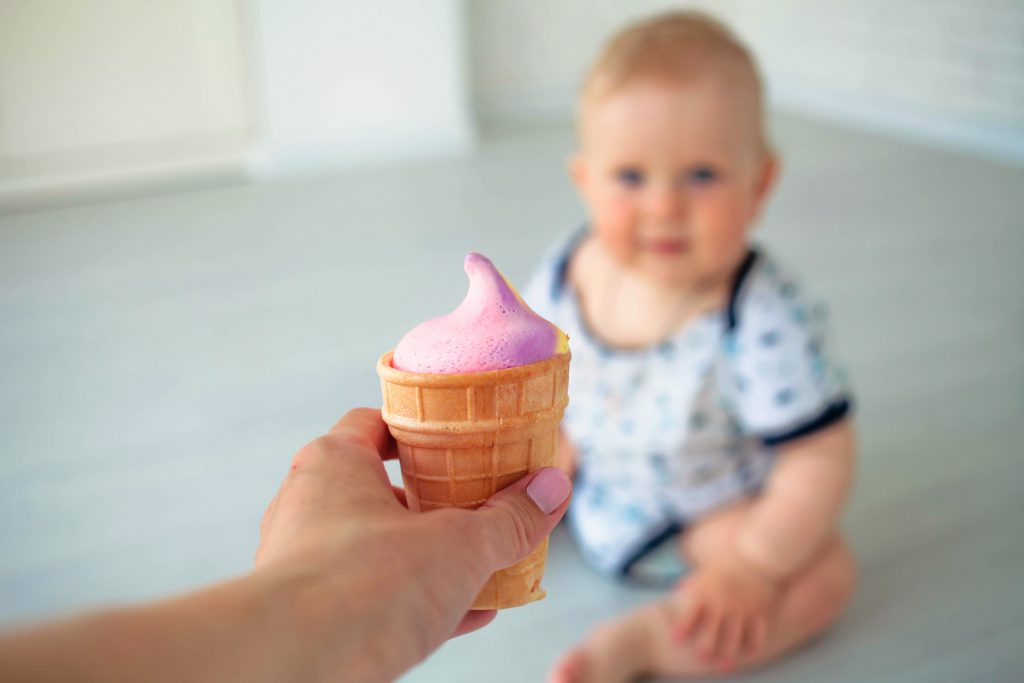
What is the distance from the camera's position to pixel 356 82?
3732mm

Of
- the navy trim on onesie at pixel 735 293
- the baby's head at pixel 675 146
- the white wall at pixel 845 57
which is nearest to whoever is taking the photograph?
the baby's head at pixel 675 146

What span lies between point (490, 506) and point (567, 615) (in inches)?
35.7

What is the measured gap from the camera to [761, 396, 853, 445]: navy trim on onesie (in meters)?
1.42

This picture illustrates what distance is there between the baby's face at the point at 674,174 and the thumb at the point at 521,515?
0.74m

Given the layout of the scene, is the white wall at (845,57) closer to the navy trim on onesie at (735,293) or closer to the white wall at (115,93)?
the white wall at (115,93)

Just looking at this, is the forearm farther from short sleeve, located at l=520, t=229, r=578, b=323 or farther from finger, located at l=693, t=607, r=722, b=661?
short sleeve, located at l=520, t=229, r=578, b=323

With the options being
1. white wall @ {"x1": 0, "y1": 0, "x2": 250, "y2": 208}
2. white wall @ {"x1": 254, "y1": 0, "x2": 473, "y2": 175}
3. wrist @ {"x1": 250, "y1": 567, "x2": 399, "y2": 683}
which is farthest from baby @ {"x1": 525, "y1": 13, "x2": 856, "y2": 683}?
white wall @ {"x1": 0, "y1": 0, "x2": 250, "y2": 208}

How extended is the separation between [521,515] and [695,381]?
0.85m

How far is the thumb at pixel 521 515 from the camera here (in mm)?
607

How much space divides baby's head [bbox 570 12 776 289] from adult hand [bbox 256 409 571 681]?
2.52 feet

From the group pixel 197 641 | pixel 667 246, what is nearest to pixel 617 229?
pixel 667 246

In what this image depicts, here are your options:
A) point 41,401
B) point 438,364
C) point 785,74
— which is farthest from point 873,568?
point 785,74

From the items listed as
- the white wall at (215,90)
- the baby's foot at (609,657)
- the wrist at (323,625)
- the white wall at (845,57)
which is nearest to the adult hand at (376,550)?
the wrist at (323,625)

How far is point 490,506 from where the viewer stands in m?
0.65
